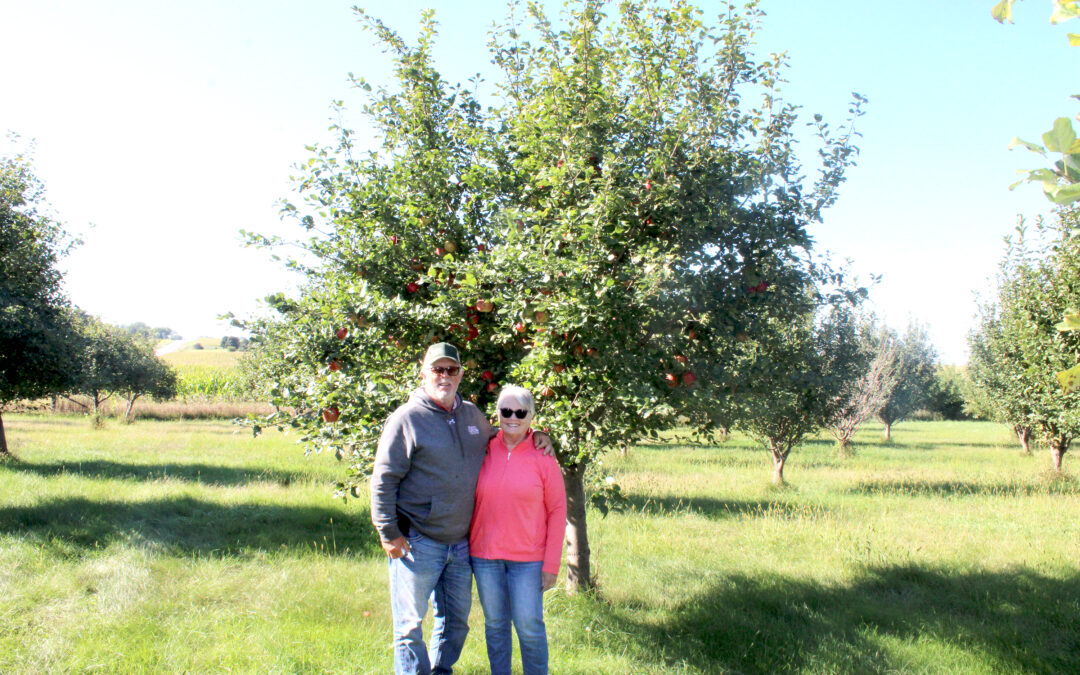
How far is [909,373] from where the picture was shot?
3672 cm

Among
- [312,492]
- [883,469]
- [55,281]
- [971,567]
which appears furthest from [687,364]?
[883,469]

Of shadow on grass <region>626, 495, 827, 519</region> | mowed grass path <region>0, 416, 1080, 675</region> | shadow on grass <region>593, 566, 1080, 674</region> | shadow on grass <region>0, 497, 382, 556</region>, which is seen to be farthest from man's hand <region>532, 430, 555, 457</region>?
shadow on grass <region>626, 495, 827, 519</region>

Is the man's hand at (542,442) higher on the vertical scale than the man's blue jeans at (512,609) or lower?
higher

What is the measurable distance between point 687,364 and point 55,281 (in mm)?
14452

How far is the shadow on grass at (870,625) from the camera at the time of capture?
5746 mm

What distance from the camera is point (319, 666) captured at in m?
5.17

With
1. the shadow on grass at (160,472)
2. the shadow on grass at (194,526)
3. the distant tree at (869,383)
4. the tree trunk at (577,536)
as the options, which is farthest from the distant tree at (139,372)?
the tree trunk at (577,536)

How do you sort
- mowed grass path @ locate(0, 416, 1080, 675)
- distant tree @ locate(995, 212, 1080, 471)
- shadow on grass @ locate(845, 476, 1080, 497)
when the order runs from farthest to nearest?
shadow on grass @ locate(845, 476, 1080, 497) < distant tree @ locate(995, 212, 1080, 471) < mowed grass path @ locate(0, 416, 1080, 675)

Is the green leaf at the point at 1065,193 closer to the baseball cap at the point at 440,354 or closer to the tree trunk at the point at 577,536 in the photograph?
the baseball cap at the point at 440,354

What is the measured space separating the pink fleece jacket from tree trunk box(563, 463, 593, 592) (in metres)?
2.47

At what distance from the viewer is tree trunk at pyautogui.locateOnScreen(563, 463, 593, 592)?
6.68 metres

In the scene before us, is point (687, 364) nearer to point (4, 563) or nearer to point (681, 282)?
point (681, 282)

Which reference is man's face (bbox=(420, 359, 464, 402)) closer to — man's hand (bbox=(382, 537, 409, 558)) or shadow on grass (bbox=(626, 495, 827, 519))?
man's hand (bbox=(382, 537, 409, 558))

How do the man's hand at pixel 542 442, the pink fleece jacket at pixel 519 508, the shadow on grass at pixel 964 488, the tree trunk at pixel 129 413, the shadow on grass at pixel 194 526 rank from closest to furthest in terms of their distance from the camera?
the pink fleece jacket at pixel 519 508 → the man's hand at pixel 542 442 → the shadow on grass at pixel 194 526 → the shadow on grass at pixel 964 488 → the tree trunk at pixel 129 413
